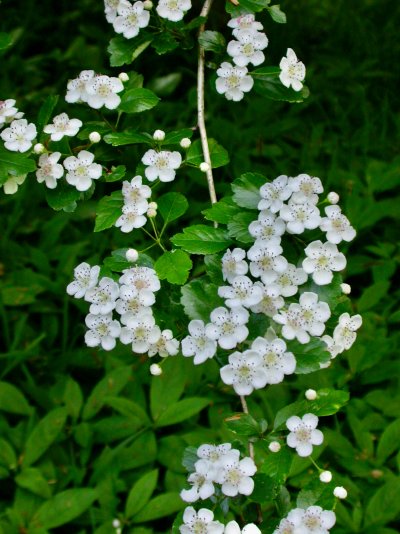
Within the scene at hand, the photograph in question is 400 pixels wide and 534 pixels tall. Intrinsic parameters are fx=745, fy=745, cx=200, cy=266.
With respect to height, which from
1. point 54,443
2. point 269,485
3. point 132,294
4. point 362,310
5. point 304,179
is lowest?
point 54,443

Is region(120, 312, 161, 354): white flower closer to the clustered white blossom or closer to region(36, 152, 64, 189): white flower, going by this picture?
the clustered white blossom

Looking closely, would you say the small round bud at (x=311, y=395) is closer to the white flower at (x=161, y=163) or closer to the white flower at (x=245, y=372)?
the white flower at (x=245, y=372)

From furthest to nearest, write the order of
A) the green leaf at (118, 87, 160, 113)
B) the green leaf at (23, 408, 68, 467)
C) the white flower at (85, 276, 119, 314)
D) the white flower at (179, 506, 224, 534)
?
1. the green leaf at (23, 408, 68, 467)
2. the green leaf at (118, 87, 160, 113)
3. the white flower at (85, 276, 119, 314)
4. the white flower at (179, 506, 224, 534)

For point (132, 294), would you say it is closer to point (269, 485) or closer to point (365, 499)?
point (269, 485)

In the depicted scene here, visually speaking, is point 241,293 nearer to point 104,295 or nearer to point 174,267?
point 174,267

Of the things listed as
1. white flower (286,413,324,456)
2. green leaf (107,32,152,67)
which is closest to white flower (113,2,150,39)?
green leaf (107,32,152,67)

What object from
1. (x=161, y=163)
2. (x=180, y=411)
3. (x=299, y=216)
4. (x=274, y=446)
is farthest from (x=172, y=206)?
(x=180, y=411)

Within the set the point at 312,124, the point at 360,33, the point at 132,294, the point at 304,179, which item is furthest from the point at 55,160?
the point at 360,33
